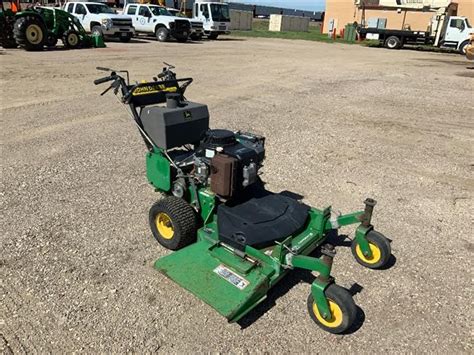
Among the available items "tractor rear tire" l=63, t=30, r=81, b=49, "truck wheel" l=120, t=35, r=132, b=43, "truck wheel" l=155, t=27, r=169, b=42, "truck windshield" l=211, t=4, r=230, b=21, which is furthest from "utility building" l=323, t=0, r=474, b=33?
"tractor rear tire" l=63, t=30, r=81, b=49

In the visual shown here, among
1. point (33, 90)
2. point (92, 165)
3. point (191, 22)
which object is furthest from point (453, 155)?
point (191, 22)

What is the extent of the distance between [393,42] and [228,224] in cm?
3174

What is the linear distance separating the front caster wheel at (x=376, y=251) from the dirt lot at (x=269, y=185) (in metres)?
0.10

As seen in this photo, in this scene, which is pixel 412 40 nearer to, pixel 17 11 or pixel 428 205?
pixel 17 11

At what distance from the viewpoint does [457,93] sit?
1221 centimetres

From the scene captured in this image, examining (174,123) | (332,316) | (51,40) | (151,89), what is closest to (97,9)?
(51,40)

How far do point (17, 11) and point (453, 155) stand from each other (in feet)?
58.0

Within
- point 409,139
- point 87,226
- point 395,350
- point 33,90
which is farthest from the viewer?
point 33,90

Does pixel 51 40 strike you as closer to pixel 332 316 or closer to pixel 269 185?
pixel 269 185

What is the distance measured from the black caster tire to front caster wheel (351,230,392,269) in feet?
5.24

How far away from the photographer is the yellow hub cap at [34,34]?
15.7 metres

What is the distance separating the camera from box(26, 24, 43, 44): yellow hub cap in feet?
51.6

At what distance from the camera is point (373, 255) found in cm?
368

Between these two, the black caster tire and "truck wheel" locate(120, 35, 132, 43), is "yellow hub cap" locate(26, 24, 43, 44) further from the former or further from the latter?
the black caster tire
